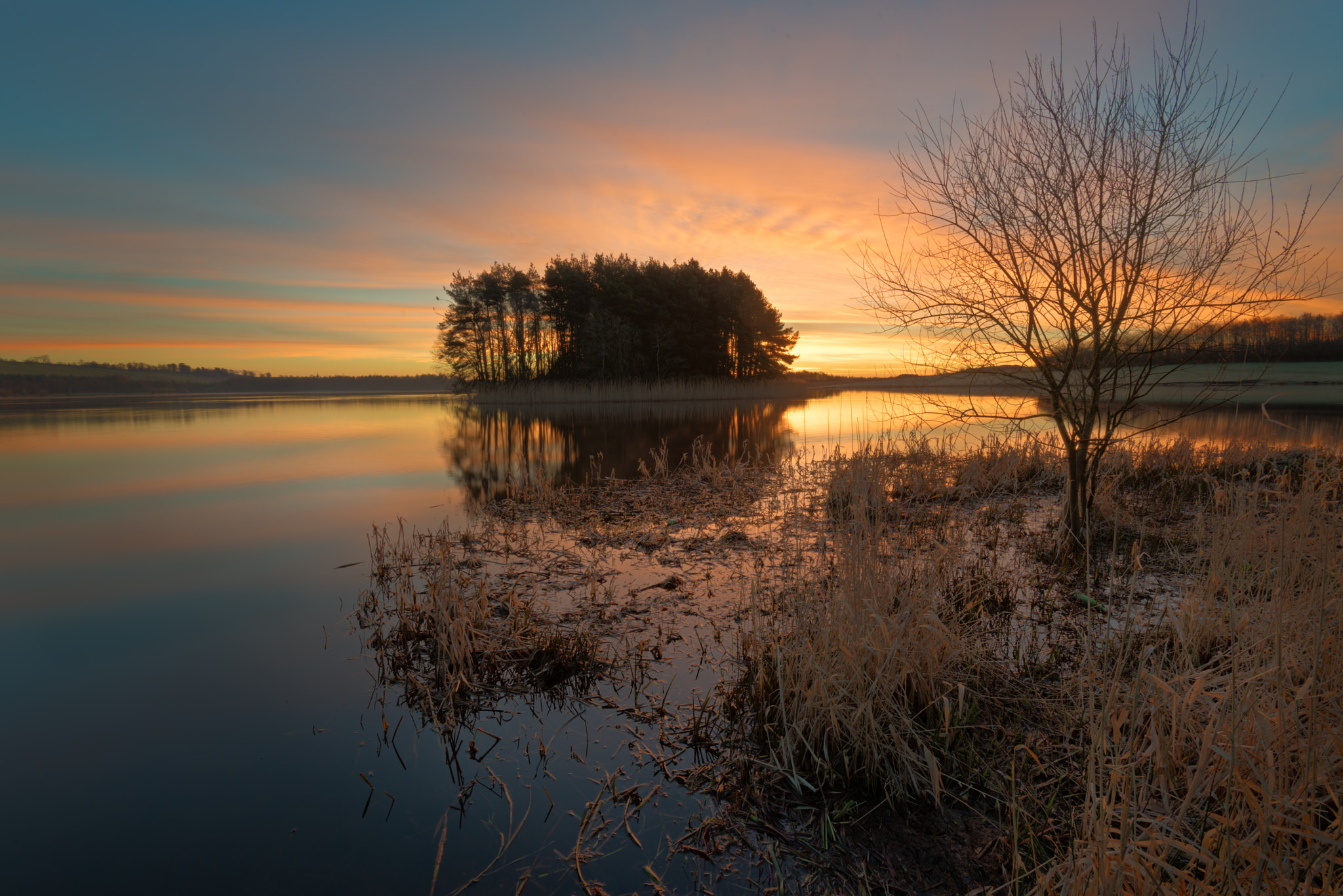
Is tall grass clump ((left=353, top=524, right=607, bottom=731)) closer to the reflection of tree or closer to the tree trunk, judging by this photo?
the tree trunk

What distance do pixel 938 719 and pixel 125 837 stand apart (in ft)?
13.7

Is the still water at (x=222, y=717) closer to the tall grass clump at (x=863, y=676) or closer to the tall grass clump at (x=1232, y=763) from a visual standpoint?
the tall grass clump at (x=863, y=676)

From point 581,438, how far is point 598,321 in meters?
21.5

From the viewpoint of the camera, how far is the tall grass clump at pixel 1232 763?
65.6 inches

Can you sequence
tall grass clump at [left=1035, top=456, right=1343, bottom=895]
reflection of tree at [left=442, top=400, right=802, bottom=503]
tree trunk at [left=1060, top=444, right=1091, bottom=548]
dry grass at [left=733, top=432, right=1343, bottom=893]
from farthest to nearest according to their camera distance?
reflection of tree at [left=442, top=400, right=802, bottom=503] → tree trunk at [left=1060, top=444, right=1091, bottom=548] → dry grass at [left=733, top=432, right=1343, bottom=893] → tall grass clump at [left=1035, top=456, right=1343, bottom=895]

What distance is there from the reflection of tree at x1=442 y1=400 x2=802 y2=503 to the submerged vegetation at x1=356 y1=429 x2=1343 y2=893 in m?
6.27

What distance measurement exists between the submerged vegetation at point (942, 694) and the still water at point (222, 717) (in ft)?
1.19

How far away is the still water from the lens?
2.75 m


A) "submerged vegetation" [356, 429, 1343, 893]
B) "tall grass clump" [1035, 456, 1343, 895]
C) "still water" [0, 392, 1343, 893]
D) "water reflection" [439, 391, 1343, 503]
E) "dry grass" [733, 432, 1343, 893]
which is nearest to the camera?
"tall grass clump" [1035, 456, 1343, 895]

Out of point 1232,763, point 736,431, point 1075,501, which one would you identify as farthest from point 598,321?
point 1232,763

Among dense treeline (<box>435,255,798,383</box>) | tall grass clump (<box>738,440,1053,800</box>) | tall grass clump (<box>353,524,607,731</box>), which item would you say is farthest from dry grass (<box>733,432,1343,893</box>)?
dense treeline (<box>435,255,798,383</box>)

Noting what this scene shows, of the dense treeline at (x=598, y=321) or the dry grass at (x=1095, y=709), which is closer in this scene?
the dry grass at (x=1095, y=709)

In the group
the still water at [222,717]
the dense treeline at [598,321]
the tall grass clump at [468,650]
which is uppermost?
the dense treeline at [598,321]

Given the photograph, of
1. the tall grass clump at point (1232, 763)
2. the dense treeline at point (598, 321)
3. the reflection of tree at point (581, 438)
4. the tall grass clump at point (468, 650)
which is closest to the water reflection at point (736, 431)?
the reflection of tree at point (581, 438)
